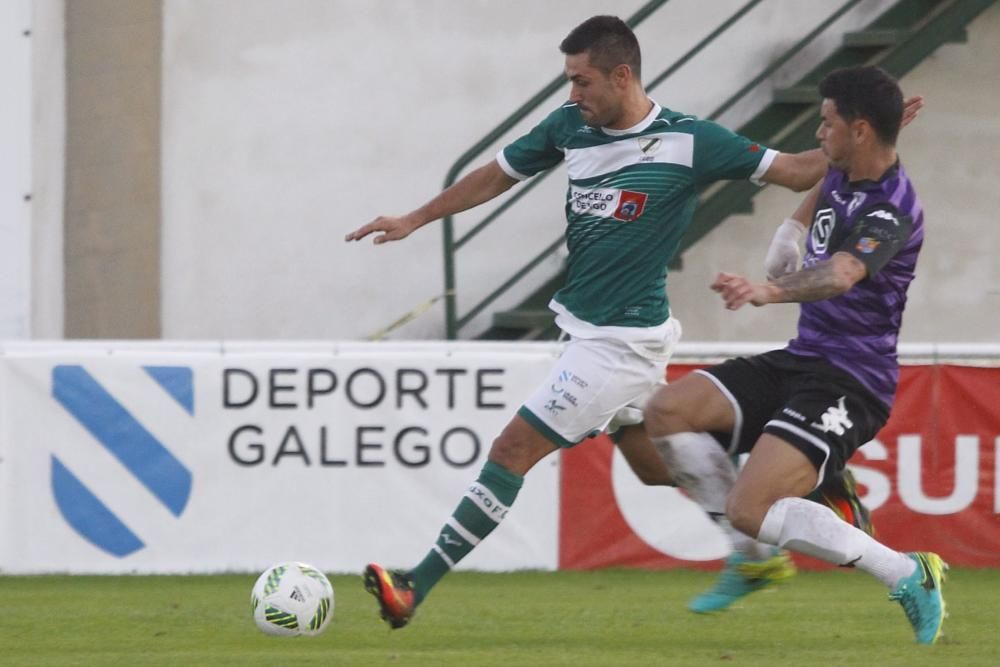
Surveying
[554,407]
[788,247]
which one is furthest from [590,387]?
[788,247]

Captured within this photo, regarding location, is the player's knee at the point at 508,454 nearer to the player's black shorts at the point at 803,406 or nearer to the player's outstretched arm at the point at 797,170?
the player's black shorts at the point at 803,406

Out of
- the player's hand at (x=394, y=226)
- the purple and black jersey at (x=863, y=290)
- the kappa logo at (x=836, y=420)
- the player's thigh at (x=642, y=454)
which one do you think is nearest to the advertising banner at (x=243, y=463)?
the player's thigh at (x=642, y=454)

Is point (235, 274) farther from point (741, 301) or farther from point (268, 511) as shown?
point (741, 301)

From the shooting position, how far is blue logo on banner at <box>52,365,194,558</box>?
926 cm

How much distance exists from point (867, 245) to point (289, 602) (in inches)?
90.2

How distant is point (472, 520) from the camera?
6527 mm

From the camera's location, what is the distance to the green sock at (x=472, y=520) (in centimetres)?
647

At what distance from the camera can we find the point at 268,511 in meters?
9.27

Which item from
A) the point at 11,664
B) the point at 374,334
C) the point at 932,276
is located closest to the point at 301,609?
the point at 11,664

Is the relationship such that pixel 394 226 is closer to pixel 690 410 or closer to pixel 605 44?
pixel 605 44

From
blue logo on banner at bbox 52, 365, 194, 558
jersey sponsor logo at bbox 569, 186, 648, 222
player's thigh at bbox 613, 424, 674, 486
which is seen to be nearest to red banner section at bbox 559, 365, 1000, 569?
blue logo on banner at bbox 52, 365, 194, 558

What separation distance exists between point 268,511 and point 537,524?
137cm

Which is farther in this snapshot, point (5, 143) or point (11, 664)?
point (5, 143)

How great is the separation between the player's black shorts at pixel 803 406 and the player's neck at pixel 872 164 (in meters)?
0.66
